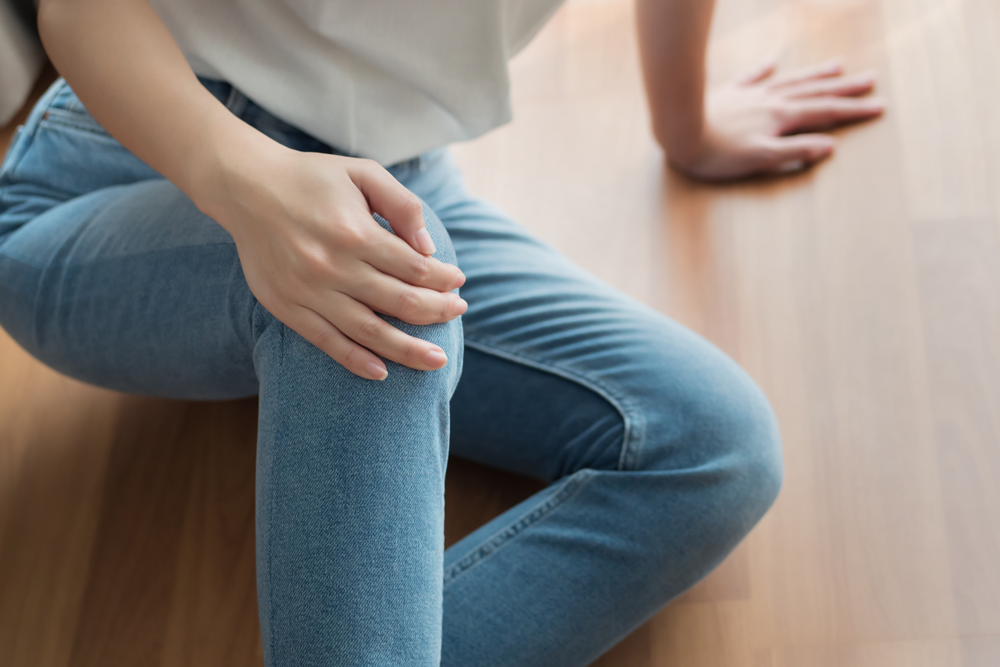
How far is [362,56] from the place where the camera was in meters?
0.65

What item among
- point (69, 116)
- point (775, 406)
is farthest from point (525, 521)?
point (69, 116)

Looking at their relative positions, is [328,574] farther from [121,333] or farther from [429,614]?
[121,333]

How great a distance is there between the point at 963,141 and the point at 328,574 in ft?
3.01

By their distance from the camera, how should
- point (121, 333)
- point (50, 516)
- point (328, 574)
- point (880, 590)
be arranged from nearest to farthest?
point (328, 574), point (121, 333), point (880, 590), point (50, 516)

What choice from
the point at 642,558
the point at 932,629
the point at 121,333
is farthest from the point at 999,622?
the point at 121,333

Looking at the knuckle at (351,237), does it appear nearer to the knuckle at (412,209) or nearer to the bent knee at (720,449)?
the knuckle at (412,209)

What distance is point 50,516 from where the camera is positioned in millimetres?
909

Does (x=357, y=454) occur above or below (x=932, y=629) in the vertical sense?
above

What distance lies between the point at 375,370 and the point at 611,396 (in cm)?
26

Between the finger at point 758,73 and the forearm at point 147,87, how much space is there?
0.71 meters

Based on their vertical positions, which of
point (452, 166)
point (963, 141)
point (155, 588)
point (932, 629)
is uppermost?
point (963, 141)

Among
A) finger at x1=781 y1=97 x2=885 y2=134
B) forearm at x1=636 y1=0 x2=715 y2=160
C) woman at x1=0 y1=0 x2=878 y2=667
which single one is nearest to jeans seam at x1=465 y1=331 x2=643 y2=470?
woman at x1=0 y1=0 x2=878 y2=667

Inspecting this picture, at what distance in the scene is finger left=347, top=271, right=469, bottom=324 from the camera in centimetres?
56

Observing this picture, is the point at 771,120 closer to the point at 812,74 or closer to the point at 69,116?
the point at 812,74
